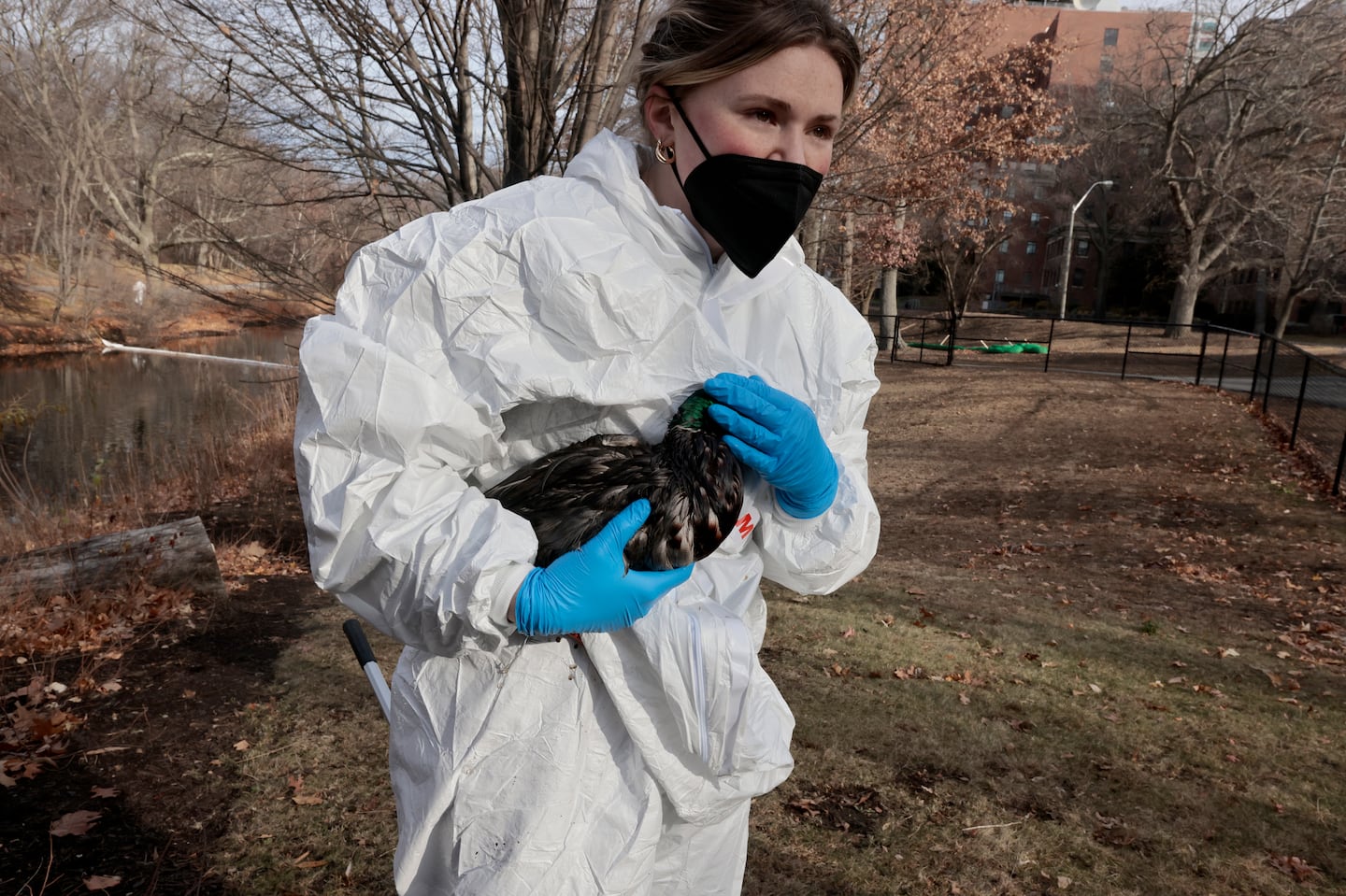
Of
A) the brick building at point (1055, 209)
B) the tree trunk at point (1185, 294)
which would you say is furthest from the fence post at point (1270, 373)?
the brick building at point (1055, 209)

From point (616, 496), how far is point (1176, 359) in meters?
24.1

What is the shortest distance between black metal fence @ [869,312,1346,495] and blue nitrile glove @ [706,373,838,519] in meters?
9.53

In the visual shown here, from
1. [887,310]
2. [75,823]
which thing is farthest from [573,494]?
[887,310]

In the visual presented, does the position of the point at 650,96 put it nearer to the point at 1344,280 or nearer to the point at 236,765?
the point at 236,765

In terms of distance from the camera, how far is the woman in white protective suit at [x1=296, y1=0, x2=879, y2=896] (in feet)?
4.50

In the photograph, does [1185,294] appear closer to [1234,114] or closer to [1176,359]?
[1234,114]

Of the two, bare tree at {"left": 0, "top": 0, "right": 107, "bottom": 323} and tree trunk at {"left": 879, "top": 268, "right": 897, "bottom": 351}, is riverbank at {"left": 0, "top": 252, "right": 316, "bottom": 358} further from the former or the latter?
tree trunk at {"left": 879, "top": 268, "right": 897, "bottom": 351}

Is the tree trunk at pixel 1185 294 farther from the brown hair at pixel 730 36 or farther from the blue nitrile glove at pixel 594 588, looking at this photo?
the blue nitrile glove at pixel 594 588

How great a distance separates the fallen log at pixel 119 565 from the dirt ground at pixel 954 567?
12.3 inches

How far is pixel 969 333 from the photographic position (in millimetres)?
31547

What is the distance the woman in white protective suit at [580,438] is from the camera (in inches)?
54.1

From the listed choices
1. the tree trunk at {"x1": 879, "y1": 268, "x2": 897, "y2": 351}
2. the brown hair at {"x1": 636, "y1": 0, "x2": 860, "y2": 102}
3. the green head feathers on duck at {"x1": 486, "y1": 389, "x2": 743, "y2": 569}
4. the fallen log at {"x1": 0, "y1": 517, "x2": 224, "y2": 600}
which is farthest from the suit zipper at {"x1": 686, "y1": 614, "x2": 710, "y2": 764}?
the tree trunk at {"x1": 879, "y1": 268, "x2": 897, "y2": 351}

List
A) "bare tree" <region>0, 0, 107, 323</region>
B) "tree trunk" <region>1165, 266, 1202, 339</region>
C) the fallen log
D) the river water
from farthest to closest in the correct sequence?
"tree trunk" <region>1165, 266, 1202, 339</region>
"bare tree" <region>0, 0, 107, 323</region>
the river water
the fallen log

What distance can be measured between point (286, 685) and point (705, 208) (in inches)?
167
